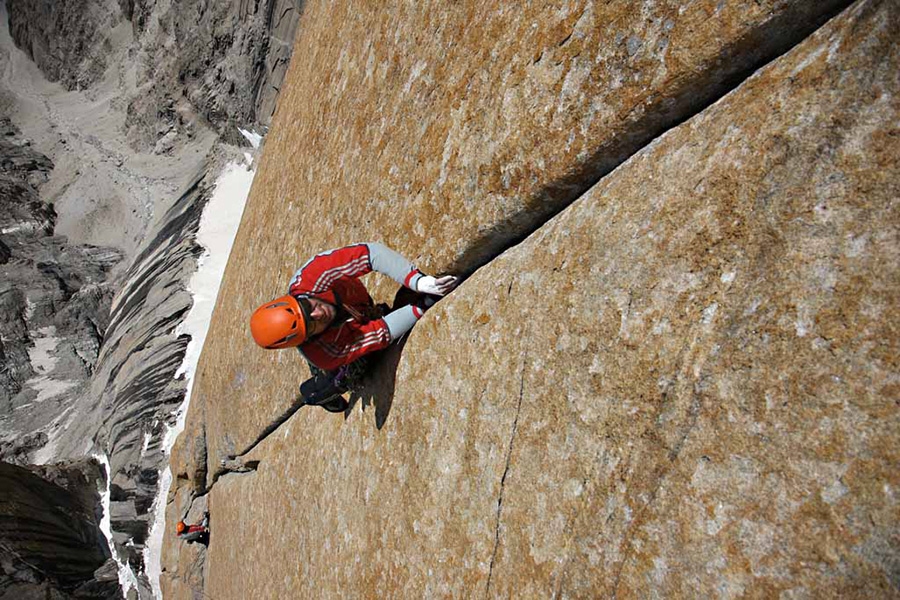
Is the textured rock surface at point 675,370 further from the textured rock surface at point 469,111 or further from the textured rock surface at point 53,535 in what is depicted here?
the textured rock surface at point 53,535

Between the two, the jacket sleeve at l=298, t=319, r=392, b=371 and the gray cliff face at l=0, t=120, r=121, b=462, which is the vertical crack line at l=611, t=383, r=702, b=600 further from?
the gray cliff face at l=0, t=120, r=121, b=462

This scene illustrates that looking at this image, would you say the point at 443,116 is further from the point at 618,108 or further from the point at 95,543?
the point at 95,543

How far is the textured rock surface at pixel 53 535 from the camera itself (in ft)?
46.2

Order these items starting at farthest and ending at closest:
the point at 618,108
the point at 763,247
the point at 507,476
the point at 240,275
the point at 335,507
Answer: the point at 240,275 → the point at 335,507 → the point at 507,476 → the point at 618,108 → the point at 763,247

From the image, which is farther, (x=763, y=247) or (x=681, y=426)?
(x=681, y=426)

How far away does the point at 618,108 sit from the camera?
2922 millimetres

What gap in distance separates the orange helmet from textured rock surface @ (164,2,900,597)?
0.98m

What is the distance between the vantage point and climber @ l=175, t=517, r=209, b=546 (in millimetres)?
10789

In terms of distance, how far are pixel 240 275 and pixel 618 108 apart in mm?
8385

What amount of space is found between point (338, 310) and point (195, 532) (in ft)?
28.9

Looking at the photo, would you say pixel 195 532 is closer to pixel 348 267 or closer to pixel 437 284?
pixel 348 267

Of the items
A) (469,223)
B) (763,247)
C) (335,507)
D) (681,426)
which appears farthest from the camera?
(335,507)

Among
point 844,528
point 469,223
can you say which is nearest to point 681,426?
point 844,528

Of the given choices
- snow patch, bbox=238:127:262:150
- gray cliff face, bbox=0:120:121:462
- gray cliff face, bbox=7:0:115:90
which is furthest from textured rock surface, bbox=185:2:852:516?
gray cliff face, bbox=7:0:115:90
